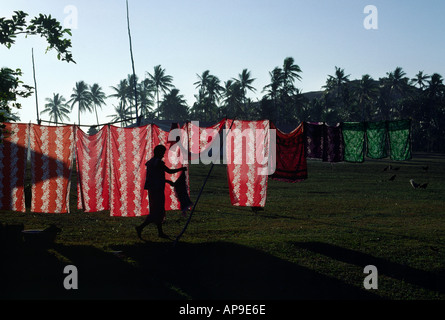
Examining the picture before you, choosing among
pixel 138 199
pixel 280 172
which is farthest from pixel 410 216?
pixel 138 199

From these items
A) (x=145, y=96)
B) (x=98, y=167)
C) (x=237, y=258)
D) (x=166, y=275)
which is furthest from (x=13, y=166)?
(x=145, y=96)

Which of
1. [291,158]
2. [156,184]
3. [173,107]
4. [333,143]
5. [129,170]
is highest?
[173,107]

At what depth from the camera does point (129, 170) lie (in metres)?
10.1

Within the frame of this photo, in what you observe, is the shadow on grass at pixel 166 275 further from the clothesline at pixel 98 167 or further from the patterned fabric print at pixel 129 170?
the clothesline at pixel 98 167

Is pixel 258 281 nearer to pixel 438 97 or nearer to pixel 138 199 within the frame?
pixel 138 199

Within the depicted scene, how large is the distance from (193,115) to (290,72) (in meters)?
24.8

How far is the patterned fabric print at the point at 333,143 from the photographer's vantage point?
12.1 meters

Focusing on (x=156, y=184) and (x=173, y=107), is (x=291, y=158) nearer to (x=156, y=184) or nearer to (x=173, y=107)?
(x=156, y=184)

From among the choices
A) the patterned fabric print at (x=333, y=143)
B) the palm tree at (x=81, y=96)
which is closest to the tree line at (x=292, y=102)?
the palm tree at (x=81, y=96)

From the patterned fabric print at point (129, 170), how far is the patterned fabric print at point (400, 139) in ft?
23.3

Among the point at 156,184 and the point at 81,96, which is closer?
the point at 156,184

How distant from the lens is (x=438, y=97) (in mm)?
61969

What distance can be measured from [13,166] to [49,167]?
2.93ft
